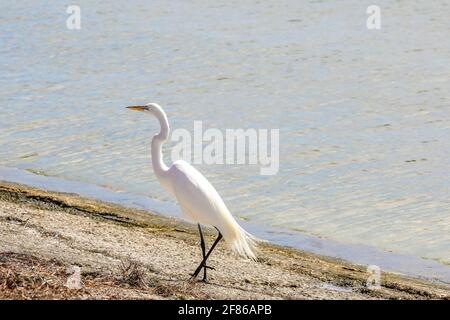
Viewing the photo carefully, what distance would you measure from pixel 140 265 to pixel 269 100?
8481 mm

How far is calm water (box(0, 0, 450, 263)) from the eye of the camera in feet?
40.0

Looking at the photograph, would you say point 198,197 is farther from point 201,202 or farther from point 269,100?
point 269,100

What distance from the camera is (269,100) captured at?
16906 millimetres

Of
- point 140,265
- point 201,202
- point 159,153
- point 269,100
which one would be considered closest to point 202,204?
point 201,202

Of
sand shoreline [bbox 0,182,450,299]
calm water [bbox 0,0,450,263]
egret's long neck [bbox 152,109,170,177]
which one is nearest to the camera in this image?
sand shoreline [bbox 0,182,450,299]

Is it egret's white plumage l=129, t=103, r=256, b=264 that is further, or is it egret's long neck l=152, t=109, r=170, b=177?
egret's long neck l=152, t=109, r=170, b=177

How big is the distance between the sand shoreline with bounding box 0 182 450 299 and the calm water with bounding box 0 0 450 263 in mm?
1409

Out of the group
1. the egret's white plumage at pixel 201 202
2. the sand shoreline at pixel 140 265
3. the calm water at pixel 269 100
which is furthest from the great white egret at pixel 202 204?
the calm water at pixel 269 100

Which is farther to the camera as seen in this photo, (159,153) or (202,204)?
(159,153)

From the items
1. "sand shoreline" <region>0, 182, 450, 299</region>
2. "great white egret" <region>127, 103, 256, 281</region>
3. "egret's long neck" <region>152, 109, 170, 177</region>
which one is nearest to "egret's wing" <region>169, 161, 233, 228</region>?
"great white egret" <region>127, 103, 256, 281</region>

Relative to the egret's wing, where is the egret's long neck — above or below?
above

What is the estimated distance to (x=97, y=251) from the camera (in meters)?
9.20

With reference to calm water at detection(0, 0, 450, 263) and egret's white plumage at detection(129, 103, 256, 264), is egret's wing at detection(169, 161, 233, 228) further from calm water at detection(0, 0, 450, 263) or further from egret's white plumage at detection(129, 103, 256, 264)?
calm water at detection(0, 0, 450, 263)

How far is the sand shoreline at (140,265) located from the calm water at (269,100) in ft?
4.62
